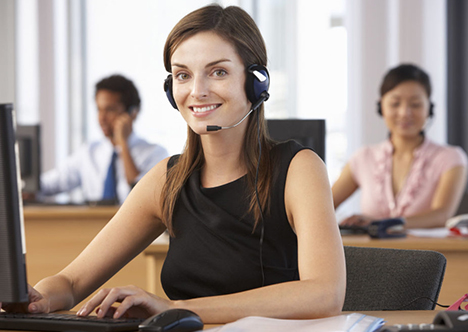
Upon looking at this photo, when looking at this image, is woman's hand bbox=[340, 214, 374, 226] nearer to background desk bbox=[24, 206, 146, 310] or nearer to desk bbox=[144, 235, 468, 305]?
desk bbox=[144, 235, 468, 305]

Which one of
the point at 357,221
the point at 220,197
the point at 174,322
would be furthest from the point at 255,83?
the point at 357,221

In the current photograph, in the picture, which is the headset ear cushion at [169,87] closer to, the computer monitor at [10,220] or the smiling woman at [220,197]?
the smiling woman at [220,197]

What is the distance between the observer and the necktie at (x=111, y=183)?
145 inches

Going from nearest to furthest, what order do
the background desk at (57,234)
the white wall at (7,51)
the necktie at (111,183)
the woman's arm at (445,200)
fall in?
the woman's arm at (445,200), the background desk at (57,234), the necktie at (111,183), the white wall at (7,51)

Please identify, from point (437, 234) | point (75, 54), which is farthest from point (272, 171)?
point (75, 54)

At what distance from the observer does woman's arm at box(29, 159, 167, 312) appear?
124 centimetres

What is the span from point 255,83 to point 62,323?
0.60 meters

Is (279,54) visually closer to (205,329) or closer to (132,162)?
(132,162)

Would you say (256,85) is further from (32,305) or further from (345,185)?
(345,185)

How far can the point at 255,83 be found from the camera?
1274 millimetres

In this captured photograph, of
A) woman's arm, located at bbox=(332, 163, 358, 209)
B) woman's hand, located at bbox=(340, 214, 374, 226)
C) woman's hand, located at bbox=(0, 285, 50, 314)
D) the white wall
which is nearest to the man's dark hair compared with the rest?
woman's arm, located at bbox=(332, 163, 358, 209)

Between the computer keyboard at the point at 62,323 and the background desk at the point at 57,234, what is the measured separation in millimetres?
2019

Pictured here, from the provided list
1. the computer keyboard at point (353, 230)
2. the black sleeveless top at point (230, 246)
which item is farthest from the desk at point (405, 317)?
the computer keyboard at point (353, 230)

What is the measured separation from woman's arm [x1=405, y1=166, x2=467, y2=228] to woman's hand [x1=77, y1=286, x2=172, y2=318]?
1.82 meters
